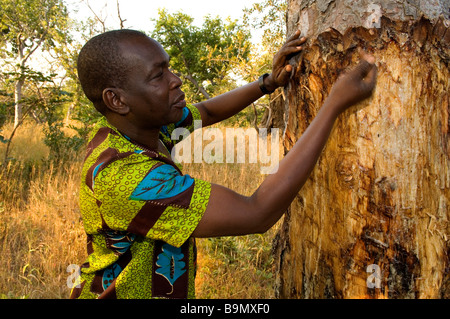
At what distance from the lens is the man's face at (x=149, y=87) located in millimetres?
1345

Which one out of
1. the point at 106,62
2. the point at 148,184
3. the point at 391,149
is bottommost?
the point at 148,184

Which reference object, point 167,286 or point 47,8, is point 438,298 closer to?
point 167,286

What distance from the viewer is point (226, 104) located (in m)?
2.15

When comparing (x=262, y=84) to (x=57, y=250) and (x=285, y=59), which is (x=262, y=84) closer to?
(x=285, y=59)

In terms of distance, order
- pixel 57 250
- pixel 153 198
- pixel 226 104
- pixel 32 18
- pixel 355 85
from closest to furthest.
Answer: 1. pixel 153 198
2. pixel 355 85
3. pixel 226 104
4. pixel 57 250
5. pixel 32 18

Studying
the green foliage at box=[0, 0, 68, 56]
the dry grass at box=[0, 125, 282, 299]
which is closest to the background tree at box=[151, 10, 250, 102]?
the green foliage at box=[0, 0, 68, 56]

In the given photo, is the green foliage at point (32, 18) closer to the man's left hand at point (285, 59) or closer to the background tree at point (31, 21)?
the background tree at point (31, 21)

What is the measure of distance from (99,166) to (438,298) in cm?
141

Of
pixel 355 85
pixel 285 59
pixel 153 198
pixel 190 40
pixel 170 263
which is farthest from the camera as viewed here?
pixel 190 40

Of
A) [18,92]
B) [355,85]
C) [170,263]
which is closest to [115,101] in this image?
[170,263]

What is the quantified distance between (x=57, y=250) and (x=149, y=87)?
8.74ft

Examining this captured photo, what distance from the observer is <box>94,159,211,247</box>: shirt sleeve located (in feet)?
3.92

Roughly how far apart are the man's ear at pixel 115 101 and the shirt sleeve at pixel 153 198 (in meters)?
0.27

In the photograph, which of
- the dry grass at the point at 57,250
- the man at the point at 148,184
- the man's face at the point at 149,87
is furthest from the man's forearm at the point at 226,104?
the dry grass at the point at 57,250
